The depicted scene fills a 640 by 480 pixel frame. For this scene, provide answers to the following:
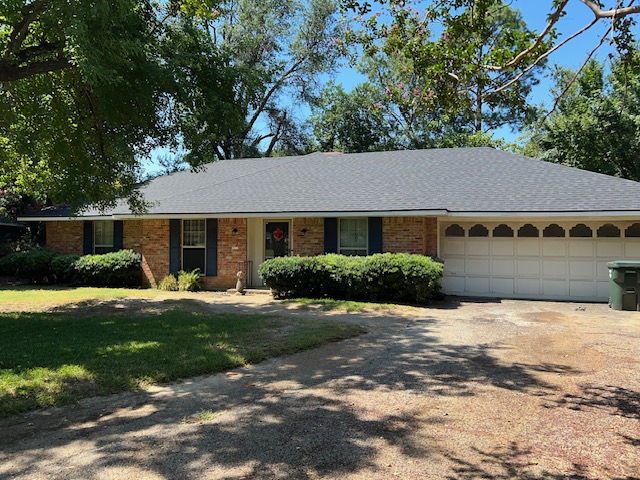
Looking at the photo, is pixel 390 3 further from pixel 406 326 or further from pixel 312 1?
pixel 312 1

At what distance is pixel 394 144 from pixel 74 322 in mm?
25453

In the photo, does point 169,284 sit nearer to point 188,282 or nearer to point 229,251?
point 188,282

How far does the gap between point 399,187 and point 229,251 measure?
6123 mm

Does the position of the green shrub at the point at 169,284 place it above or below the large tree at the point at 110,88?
below

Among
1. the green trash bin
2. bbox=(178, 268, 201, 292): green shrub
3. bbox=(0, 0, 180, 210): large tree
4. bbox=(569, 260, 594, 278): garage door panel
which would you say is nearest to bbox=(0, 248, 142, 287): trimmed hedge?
bbox=(178, 268, 201, 292): green shrub

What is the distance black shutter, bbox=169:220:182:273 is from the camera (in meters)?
16.9

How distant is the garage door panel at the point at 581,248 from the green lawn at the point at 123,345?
822 centimetres

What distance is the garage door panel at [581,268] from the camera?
46.0 feet

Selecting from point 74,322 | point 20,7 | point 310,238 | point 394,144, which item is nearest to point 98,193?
point 74,322

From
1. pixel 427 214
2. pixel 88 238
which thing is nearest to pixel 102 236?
pixel 88 238

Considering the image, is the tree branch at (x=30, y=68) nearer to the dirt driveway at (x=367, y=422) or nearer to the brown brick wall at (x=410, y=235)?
the dirt driveway at (x=367, y=422)

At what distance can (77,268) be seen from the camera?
56.1 feet

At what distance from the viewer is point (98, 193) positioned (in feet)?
40.1

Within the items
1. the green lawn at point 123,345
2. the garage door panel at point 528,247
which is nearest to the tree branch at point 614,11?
the green lawn at point 123,345
